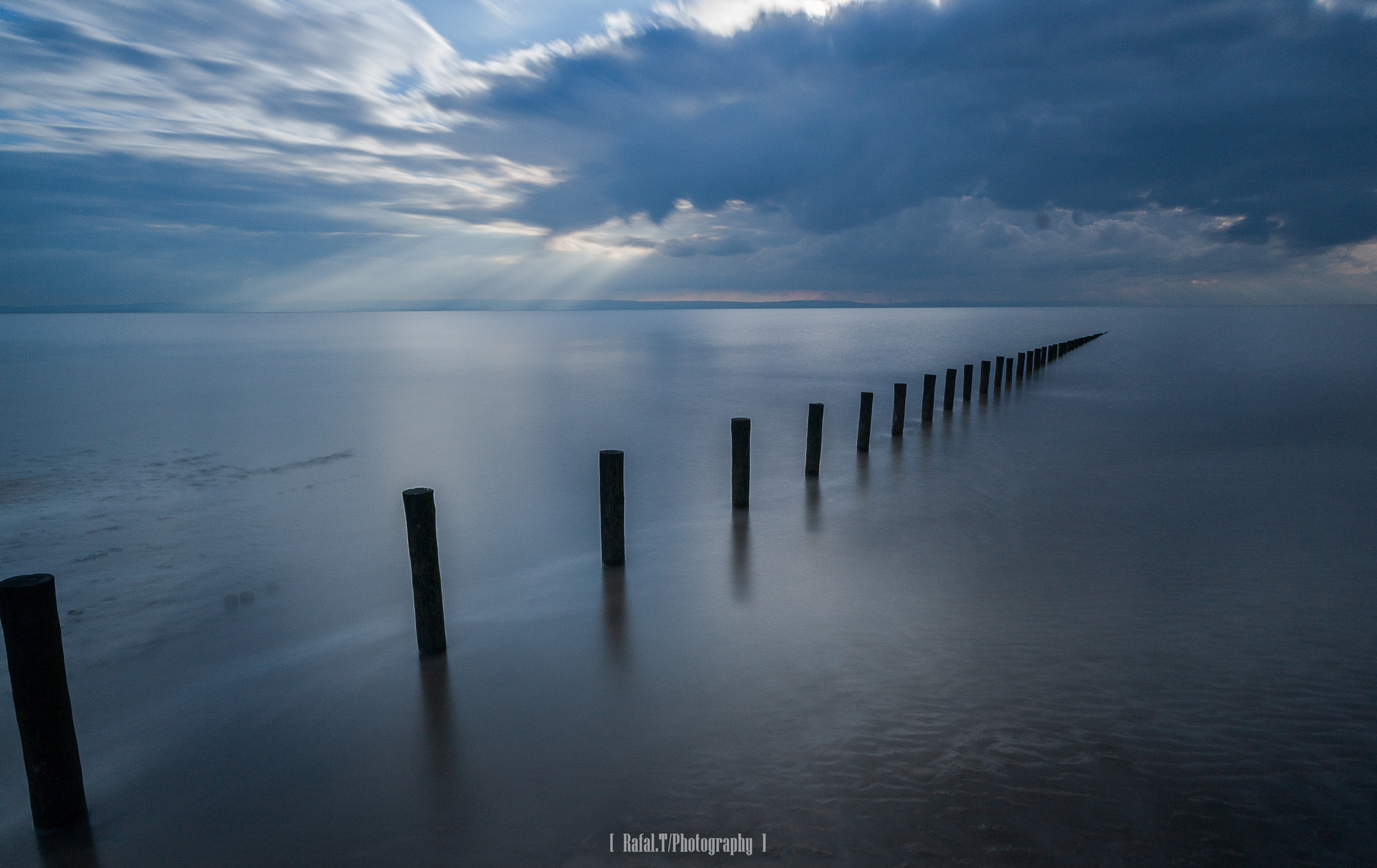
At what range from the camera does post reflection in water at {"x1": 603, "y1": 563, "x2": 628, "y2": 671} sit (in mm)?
5016

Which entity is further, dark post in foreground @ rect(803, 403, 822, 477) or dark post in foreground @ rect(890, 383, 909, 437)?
dark post in foreground @ rect(890, 383, 909, 437)

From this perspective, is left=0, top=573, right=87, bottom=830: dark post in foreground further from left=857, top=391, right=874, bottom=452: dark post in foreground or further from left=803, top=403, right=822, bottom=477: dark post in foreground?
left=857, top=391, right=874, bottom=452: dark post in foreground

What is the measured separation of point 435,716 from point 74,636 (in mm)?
3751

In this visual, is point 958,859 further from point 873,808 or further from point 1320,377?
point 1320,377

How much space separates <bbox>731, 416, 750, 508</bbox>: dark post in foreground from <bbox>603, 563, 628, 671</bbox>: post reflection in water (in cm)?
221

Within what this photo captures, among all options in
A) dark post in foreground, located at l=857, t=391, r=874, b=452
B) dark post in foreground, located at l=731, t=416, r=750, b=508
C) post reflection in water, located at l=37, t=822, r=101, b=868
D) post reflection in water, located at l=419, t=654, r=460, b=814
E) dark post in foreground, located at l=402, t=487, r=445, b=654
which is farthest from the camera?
dark post in foreground, located at l=857, t=391, r=874, b=452

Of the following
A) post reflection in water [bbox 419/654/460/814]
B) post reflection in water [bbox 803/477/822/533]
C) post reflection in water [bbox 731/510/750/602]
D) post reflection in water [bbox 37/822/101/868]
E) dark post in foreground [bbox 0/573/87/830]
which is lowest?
post reflection in water [bbox 37/822/101/868]

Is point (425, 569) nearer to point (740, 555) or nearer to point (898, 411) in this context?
point (740, 555)

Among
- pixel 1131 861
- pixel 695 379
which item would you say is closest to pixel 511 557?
pixel 1131 861

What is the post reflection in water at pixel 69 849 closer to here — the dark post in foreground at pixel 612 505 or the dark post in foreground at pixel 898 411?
the dark post in foreground at pixel 612 505

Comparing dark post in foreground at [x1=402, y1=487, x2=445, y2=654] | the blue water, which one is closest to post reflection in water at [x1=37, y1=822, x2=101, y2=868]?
the blue water

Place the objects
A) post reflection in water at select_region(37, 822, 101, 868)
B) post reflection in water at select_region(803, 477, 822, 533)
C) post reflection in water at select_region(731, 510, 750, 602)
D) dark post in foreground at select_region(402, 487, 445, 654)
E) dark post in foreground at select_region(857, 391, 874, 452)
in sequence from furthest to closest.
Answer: dark post in foreground at select_region(857, 391, 874, 452) < post reflection in water at select_region(803, 477, 822, 533) < post reflection in water at select_region(731, 510, 750, 602) < dark post in foreground at select_region(402, 487, 445, 654) < post reflection in water at select_region(37, 822, 101, 868)

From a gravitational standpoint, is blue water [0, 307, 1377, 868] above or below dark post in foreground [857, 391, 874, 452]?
below

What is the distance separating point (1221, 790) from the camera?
3174 millimetres
